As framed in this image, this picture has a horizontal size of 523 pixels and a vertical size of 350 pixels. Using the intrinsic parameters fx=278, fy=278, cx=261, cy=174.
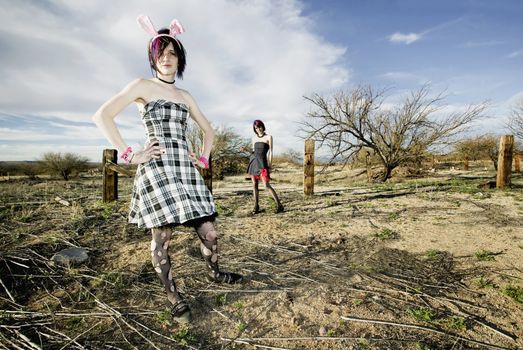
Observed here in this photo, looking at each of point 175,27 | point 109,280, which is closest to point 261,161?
point 109,280

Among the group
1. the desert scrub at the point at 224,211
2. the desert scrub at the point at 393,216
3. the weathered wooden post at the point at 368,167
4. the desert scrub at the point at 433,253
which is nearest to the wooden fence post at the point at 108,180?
the desert scrub at the point at 224,211

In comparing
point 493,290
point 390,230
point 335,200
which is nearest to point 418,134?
point 335,200

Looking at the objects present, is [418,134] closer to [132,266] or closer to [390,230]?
[390,230]

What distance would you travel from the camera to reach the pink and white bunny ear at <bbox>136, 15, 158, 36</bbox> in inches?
85.3

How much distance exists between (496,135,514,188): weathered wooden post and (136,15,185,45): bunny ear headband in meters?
9.46

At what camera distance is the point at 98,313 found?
2.20 meters

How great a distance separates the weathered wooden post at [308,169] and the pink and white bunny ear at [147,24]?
5880mm

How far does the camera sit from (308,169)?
7719mm

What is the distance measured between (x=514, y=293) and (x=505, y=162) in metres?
7.45

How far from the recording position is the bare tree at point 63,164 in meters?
13.9

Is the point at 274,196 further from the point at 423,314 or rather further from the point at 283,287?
the point at 423,314

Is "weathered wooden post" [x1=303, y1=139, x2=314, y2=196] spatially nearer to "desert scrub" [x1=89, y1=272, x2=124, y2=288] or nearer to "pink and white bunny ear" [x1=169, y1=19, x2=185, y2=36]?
"desert scrub" [x1=89, y1=272, x2=124, y2=288]

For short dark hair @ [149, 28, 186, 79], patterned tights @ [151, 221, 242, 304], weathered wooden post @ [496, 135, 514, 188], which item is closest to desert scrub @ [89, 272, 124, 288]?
patterned tights @ [151, 221, 242, 304]

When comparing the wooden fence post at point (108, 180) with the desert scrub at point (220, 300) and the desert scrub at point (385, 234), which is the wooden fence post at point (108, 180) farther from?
the desert scrub at point (385, 234)
